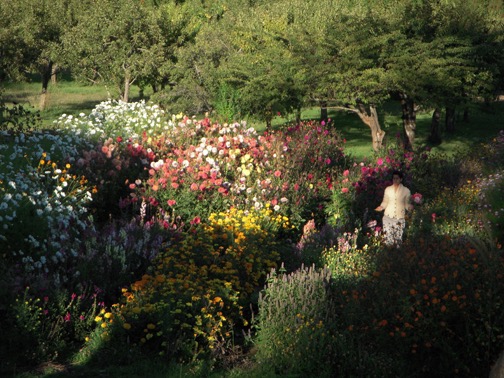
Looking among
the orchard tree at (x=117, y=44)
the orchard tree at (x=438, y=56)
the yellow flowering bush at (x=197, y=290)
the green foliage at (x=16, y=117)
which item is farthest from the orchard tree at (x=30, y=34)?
the yellow flowering bush at (x=197, y=290)

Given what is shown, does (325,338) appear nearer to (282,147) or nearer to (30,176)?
(30,176)

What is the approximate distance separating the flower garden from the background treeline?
38.6ft

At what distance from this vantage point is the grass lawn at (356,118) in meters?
34.0

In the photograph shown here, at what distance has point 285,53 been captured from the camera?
28750 millimetres

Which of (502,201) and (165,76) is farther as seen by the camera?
(165,76)

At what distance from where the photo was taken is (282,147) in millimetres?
14125

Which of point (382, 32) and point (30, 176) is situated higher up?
point (382, 32)

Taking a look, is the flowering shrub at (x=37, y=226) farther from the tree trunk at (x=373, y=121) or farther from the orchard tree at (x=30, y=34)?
the orchard tree at (x=30, y=34)

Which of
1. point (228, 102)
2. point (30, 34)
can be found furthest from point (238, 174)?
point (30, 34)

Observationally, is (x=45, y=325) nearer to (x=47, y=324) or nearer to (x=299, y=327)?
(x=47, y=324)

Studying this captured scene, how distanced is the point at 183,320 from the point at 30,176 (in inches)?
147

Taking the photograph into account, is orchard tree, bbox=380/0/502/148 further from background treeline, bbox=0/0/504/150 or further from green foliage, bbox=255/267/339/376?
green foliage, bbox=255/267/339/376

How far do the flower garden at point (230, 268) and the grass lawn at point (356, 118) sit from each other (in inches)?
502

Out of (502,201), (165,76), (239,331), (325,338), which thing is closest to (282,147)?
(502,201)
